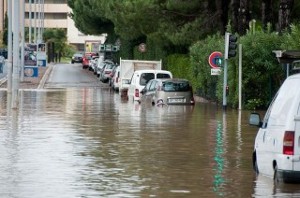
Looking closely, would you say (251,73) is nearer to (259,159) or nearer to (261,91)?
(261,91)

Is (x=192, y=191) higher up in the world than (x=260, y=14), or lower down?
lower down

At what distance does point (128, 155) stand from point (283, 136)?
6.37 meters

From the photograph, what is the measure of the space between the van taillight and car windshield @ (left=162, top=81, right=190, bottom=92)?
27.2 meters

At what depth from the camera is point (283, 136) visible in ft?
49.0

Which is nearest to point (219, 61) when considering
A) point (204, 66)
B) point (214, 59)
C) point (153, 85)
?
point (214, 59)

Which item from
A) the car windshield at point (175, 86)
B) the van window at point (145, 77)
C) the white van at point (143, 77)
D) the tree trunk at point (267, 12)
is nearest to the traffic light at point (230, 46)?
the car windshield at point (175, 86)

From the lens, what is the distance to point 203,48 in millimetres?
45625

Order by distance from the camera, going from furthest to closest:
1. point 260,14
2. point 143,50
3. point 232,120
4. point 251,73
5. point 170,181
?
point 143,50
point 260,14
point 251,73
point 232,120
point 170,181

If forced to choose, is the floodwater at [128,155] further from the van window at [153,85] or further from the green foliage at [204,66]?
the green foliage at [204,66]

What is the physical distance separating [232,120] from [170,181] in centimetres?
1663

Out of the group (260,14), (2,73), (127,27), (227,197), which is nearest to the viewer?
(227,197)

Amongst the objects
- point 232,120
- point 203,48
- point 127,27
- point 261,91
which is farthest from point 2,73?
point 232,120

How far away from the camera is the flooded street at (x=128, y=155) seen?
15.6 meters

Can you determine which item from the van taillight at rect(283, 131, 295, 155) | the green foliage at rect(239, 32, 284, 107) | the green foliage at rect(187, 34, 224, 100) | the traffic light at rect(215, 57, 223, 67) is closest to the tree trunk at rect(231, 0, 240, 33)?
the green foliage at rect(187, 34, 224, 100)
